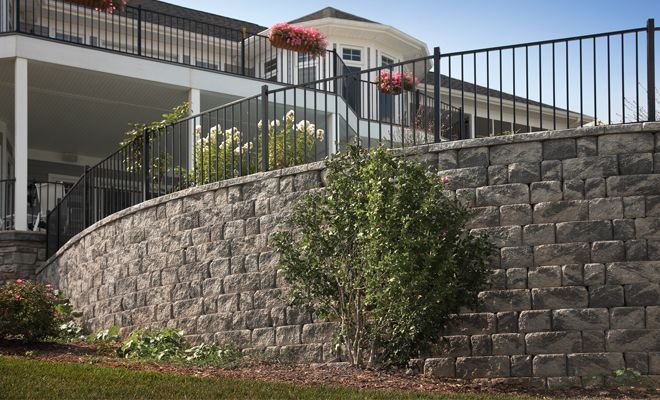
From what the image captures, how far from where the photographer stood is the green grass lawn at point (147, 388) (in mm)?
8086

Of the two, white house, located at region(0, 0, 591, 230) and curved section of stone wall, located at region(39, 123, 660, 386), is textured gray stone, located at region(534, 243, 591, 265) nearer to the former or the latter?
curved section of stone wall, located at region(39, 123, 660, 386)

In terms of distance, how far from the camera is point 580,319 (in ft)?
30.6

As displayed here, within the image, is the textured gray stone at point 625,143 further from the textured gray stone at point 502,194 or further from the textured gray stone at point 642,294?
the textured gray stone at point 642,294

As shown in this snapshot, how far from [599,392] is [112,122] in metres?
14.6

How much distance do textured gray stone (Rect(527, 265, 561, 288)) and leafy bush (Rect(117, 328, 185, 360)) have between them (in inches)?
158

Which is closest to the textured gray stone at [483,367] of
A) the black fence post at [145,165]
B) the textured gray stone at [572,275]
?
the textured gray stone at [572,275]

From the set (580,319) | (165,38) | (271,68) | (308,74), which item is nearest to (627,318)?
(580,319)

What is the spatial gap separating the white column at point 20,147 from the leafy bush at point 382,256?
767 centimetres

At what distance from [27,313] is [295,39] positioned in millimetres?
9815

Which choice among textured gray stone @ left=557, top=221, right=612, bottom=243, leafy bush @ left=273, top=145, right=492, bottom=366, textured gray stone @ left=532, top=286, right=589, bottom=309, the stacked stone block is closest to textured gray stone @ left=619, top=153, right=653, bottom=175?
the stacked stone block

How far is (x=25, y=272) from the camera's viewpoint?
55.9 feet

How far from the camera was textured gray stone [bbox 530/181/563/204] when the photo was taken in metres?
9.68

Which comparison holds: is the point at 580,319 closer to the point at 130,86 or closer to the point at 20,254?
the point at 20,254

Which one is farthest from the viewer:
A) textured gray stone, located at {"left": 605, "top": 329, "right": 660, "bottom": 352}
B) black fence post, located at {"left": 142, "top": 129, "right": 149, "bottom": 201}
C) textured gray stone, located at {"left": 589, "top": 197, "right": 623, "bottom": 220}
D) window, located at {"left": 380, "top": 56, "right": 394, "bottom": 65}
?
window, located at {"left": 380, "top": 56, "right": 394, "bottom": 65}
